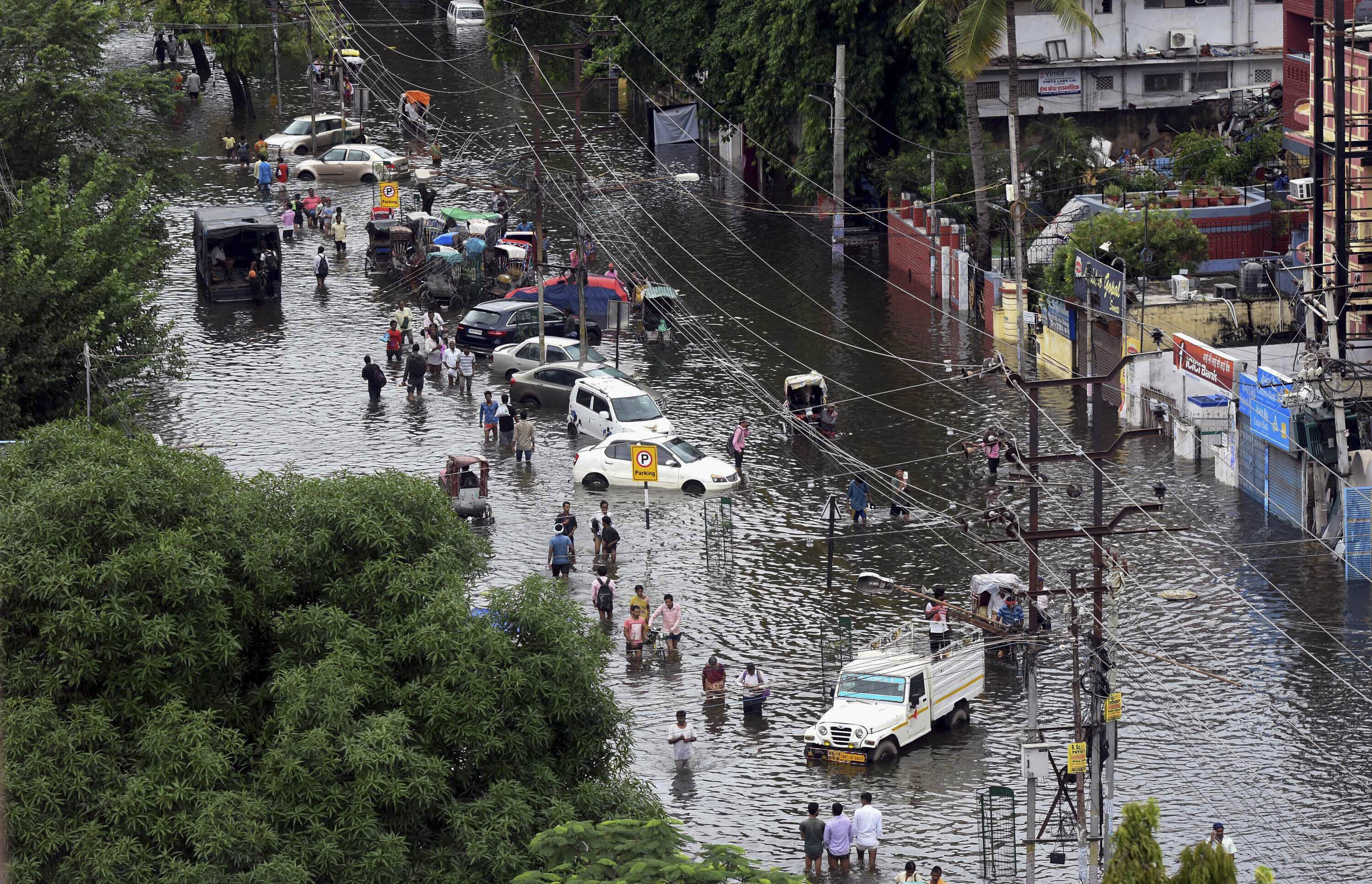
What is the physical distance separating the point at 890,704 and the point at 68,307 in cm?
1825

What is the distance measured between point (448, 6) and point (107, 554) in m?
87.1

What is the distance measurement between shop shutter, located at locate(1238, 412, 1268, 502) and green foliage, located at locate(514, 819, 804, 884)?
22215 mm

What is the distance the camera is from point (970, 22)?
4794 centimetres

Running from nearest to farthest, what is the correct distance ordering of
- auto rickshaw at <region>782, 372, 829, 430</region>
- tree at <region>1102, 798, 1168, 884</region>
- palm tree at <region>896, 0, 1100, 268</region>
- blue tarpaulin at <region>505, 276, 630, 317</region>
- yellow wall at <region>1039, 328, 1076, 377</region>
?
tree at <region>1102, 798, 1168, 884</region> → auto rickshaw at <region>782, 372, 829, 430</region> → yellow wall at <region>1039, 328, 1076, 377</region> → palm tree at <region>896, 0, 1100, 268</region> → blue tarpaulin at <region>505, 276, 630, 317</region>

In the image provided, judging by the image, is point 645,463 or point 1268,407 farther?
point 645,463

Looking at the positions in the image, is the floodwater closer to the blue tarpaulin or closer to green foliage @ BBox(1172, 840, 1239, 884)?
the blue tarpaulin

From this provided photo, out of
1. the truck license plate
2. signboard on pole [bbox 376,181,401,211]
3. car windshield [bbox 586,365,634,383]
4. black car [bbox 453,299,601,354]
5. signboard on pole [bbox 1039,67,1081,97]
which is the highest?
signboard on pole [bbox 1039,67,1081,97]

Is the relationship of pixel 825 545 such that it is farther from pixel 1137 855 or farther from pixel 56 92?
pixel 56 92

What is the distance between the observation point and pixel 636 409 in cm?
4325

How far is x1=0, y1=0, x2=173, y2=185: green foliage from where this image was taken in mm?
48031

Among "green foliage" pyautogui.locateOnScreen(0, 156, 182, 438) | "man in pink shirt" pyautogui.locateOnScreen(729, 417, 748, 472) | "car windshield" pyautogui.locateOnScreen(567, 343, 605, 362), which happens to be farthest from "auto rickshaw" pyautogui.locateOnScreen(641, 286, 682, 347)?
"green foliage" pyautogui.locateOnScreen(0, 156, 182, 438)

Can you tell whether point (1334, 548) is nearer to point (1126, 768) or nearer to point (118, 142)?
point (1126, 768)

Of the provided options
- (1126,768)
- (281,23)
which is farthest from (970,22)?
(281,23)

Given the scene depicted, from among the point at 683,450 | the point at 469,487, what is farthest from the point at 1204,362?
the point at 469,487
